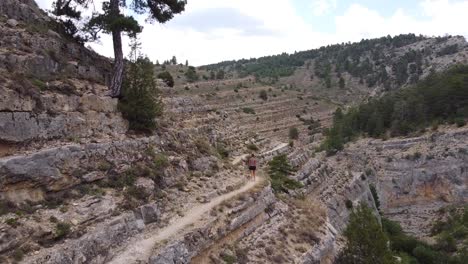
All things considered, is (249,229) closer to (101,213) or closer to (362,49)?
(101,213)

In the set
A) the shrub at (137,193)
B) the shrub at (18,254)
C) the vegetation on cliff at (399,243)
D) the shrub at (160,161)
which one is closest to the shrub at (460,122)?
the vegetation on cliff at (399,243)

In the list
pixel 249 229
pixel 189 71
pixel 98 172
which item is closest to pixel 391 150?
pixel 189 71

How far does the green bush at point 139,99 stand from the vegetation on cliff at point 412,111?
49.4 m

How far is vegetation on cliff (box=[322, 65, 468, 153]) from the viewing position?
64.6m

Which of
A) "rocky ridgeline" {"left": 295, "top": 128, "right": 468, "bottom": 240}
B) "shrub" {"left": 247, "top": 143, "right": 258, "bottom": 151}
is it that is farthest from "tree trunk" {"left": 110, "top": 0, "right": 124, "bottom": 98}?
"rocky ridgeline" {"left": 295, "top": 128, "right": 468, "bottom": 240}

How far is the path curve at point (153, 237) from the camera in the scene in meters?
14.6

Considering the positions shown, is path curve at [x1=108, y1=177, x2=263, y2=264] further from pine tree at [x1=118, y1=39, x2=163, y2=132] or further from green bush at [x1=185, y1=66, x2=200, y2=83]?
green bush at [x1=185, y1=66, x2=200, y2=83]

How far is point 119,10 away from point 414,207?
43688mm

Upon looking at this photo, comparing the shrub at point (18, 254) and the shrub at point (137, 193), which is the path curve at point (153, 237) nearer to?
the shrub at point (137, 193)

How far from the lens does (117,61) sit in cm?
2203

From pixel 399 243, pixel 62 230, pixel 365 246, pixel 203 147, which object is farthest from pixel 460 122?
pixel 62 230

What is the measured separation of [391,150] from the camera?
206 ft

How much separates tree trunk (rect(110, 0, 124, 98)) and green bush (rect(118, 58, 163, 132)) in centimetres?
A: 36

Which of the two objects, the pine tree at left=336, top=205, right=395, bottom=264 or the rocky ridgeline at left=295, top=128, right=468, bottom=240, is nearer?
the pine tree at left=336, top=205, right=395, bottom=264
